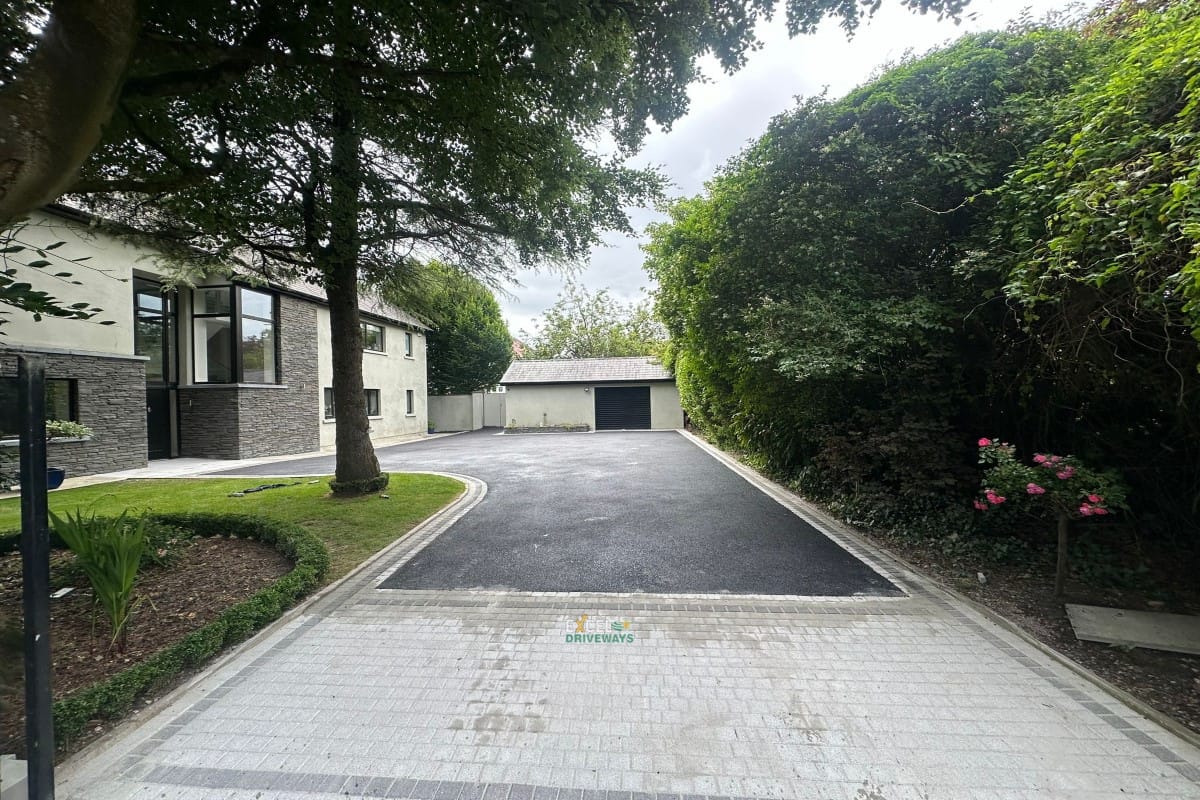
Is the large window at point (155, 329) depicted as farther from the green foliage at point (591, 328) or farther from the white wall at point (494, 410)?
the green foliage at point (591, 328)

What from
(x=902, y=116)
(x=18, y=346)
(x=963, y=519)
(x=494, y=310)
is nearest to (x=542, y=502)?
(x=963, y=519)

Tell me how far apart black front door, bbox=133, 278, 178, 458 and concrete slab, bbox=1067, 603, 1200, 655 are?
1714 centimetres

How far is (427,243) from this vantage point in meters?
8.09

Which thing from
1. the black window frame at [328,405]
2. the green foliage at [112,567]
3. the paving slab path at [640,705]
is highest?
the black window frame at [328,405]

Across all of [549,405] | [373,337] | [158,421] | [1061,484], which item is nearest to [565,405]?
[549,405]

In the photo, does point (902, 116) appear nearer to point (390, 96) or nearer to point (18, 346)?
point (390, 96)

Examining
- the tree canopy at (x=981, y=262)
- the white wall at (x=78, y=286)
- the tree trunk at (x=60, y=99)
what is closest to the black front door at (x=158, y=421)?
the white wall at (x=78, y=286)

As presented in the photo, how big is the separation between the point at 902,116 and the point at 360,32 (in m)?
5.59

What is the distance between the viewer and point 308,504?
729 centimetres

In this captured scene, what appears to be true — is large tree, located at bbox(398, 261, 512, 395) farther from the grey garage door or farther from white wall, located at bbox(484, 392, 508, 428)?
the grey garage door

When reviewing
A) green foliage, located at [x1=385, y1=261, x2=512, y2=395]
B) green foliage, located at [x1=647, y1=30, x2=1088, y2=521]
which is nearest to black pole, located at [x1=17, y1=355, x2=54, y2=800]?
green foliage, located at [x1=647, y1=30, x2=1088, y2=521]

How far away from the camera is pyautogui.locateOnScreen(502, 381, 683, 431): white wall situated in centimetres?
2330

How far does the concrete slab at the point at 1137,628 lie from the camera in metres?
3.23

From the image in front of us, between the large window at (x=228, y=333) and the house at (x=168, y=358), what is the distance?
0.03m
